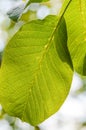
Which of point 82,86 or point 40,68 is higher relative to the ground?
point 40,68

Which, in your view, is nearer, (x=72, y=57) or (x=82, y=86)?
(x=72, y=57)

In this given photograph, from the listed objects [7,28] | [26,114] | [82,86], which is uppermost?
[26,114]

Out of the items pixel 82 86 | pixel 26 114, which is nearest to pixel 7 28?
pixel 82 86

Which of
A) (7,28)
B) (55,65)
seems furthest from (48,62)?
(7,28)

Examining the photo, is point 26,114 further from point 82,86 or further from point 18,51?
point 82,86
